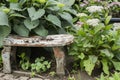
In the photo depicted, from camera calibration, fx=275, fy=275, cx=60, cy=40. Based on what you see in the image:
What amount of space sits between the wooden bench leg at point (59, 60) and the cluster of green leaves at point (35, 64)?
0.50ft

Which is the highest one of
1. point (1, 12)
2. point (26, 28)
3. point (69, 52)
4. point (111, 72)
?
point (1, 12)

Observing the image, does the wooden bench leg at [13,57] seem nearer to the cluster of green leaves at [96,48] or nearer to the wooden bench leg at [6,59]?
the wooden bench leg at [6,59]

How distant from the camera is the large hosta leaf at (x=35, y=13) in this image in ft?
11.6

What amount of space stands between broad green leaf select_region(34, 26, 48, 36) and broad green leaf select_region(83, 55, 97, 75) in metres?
0.64

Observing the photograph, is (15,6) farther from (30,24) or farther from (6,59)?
(6,59)

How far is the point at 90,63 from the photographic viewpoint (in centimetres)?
354

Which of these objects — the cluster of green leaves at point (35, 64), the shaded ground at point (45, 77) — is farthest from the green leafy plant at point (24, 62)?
the shaded ground at point (45, 77)

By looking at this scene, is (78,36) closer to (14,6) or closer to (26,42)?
(26,42)

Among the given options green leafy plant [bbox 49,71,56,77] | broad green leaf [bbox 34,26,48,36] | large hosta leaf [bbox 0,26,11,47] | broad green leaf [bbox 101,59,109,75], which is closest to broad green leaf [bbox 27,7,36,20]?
broad green leaf [bbox 34,26,48,36]

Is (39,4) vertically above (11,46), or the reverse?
(39,4)

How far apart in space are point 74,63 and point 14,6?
44.6 inches

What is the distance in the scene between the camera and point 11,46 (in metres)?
3.73

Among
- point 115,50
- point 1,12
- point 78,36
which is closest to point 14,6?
point 1,12

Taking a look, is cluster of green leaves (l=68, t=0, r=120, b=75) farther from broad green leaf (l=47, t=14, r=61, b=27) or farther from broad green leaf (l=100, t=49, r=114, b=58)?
broad green leaf (l=47, t=14, r=61, b=27)
